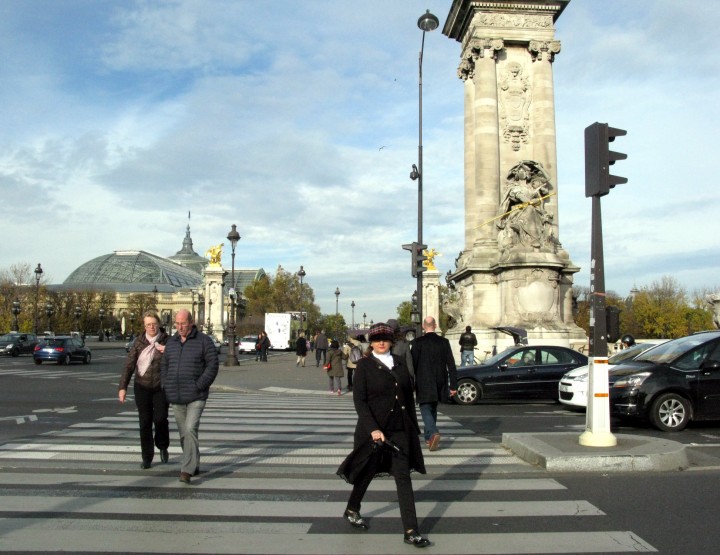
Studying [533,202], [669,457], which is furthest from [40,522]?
[533,202]

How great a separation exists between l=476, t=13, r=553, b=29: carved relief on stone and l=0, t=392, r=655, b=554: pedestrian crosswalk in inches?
954

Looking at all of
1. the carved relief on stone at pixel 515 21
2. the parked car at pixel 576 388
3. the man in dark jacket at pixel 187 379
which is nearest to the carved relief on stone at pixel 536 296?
the parked car at pixel 576 388

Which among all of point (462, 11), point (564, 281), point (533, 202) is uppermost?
point (462, 11)

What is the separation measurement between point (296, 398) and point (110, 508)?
13.4 m

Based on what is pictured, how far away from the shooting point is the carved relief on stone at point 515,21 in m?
31.4

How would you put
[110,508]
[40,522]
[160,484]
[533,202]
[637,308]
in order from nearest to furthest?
[40,522] → [110,508] → [160,484] → [533,202] → [637,308]

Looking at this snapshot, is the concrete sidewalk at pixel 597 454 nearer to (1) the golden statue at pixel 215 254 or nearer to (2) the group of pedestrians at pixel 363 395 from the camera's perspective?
(2) the group of pedestrians at pixel 363 395

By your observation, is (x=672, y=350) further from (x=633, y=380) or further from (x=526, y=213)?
(x=526, y=213)

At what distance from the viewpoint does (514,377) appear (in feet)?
59.2

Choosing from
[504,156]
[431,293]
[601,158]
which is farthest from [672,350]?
[431,293]

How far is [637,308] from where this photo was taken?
78.7 metres

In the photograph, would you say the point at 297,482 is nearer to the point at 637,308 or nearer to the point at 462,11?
the point at 462,11

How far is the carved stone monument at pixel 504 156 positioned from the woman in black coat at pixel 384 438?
22.2 metres

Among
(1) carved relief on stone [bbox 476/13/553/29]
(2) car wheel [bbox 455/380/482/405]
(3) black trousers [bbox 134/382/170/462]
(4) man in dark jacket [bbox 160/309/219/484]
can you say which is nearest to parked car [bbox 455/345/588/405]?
(2) car wheel [bbox 455/380/482/405]
